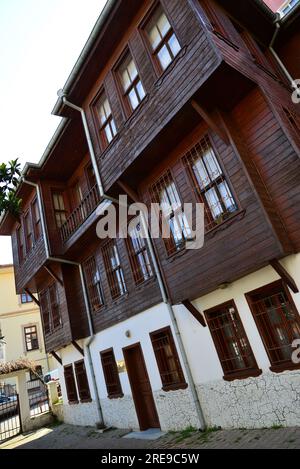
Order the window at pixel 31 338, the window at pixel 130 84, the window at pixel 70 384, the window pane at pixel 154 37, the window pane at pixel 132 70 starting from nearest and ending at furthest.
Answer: the window pane at pixel 154 37
the window at pixel 130 84
the window pane at pixel 132 70
the window at pixel 70 384
the window at pixel 31 338

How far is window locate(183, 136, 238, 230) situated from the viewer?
23.7 ft

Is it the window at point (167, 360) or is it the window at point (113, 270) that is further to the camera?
the window at point (113, 270)

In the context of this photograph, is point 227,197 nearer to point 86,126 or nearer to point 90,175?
point 86,126

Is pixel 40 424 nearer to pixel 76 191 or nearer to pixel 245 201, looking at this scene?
pixel 76 191

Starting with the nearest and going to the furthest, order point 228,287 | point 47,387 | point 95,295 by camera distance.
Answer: point 228,287
point 95,295
point 47,387

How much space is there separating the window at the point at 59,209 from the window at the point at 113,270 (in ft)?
10.4

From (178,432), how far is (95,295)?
5973 mm

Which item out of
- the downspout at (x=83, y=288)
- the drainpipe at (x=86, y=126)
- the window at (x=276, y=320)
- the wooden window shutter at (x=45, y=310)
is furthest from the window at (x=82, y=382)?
the window at (x=276, y=320)

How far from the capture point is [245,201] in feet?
22.0

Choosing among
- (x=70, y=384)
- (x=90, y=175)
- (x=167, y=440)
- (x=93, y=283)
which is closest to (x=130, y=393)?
(x=167, y=440)

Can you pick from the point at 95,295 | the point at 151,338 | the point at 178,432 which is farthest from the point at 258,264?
the point at 95,295

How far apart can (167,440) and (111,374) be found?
4.09 m

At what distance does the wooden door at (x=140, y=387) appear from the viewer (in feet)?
32.7

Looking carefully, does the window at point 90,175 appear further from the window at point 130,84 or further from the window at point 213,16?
the window at point 213,16
